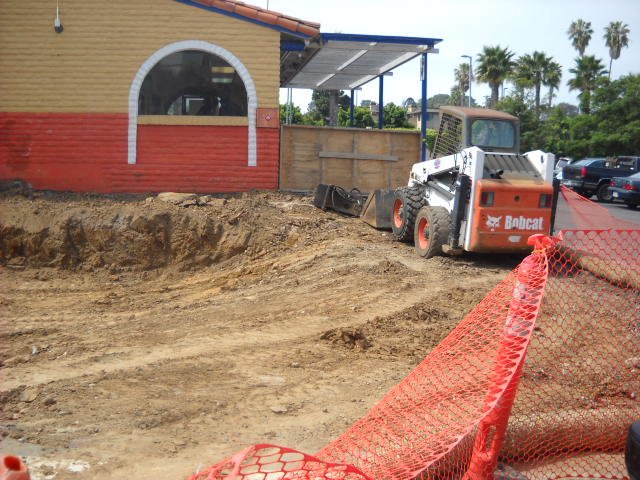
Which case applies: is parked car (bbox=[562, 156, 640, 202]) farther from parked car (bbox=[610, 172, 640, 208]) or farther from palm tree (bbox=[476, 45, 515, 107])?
palm tree (bbox=[476, 45, 515, 107])

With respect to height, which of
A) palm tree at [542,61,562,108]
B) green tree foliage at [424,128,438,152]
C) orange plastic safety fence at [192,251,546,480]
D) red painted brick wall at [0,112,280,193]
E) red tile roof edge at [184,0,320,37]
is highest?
palm tree at [542,61,562,108]

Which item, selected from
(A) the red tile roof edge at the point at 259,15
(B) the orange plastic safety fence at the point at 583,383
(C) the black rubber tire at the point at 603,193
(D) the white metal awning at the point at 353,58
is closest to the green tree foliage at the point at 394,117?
(C) the black rubber tire at the point at 603,193

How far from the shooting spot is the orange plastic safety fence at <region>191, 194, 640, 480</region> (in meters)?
4.00

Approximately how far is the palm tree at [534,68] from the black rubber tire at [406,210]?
4955cm

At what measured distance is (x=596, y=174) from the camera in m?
28.8

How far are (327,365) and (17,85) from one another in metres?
12.5

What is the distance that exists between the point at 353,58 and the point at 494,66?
131 feet

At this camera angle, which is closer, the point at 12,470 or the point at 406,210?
the point at 12,470

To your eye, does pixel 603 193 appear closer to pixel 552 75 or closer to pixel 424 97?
pixel 424 97

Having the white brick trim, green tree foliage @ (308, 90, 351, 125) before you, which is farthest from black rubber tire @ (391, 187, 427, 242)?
green tree foliage @ (308, 90, 351, 125)

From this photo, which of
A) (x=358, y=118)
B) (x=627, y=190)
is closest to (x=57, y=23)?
(x=627, y=190)

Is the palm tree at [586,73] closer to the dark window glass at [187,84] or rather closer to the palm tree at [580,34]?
the palm tree at [580,34]

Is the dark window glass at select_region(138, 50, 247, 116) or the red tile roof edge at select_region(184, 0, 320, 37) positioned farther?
the dark window glass at select_region(138, 50, 247, 116)

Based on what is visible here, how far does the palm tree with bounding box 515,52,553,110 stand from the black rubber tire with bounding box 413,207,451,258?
5063cm
